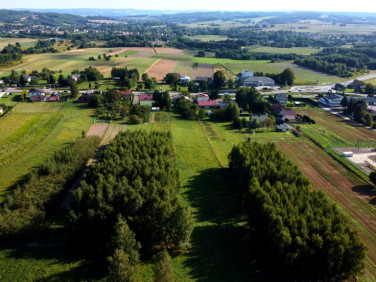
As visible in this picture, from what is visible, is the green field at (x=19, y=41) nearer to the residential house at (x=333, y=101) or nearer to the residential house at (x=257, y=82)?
the residential house at (x=257, y=82)

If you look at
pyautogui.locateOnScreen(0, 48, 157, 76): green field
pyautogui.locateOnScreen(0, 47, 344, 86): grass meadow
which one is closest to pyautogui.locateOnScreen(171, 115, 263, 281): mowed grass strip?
pyautogui.locateOnScreen(0, 47, 344, 86): grass meadow

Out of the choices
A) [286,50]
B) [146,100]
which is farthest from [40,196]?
[286,50]

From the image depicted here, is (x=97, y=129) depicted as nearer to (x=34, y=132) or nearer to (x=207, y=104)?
(x=34, y=132)

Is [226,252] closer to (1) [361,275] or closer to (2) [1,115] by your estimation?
(1) [361,275]

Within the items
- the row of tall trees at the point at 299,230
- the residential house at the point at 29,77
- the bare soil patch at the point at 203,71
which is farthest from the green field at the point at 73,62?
the row of tall trees at the point at 299,230

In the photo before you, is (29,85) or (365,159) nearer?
(365,159)

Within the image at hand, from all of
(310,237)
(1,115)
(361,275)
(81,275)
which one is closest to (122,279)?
(81,275)
